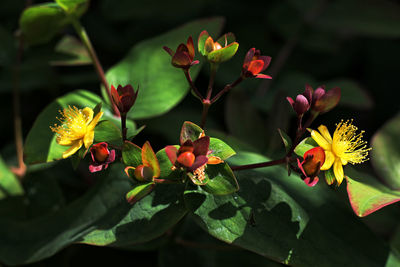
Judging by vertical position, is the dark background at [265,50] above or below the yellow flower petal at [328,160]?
below

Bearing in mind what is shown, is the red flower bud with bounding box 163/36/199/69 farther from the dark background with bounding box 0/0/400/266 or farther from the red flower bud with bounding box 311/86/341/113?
the dark background with bounding box 0/0/400/266

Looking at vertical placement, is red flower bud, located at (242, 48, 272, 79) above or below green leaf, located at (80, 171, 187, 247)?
above

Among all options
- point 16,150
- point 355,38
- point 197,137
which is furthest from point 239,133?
point 355,38

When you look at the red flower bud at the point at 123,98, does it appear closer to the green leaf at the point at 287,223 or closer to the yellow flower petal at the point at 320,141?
the green leaf at the point at 287,223

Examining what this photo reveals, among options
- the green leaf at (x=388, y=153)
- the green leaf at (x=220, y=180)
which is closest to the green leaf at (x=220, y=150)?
→ the green leaf at (x=220, y=180)

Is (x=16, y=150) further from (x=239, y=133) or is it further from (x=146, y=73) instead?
(x=239, y=133)

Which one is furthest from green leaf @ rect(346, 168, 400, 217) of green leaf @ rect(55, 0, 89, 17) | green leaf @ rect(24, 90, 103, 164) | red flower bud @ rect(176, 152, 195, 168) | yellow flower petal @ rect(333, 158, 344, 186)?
green leaf @ rect(55, 0, 89, 17)
